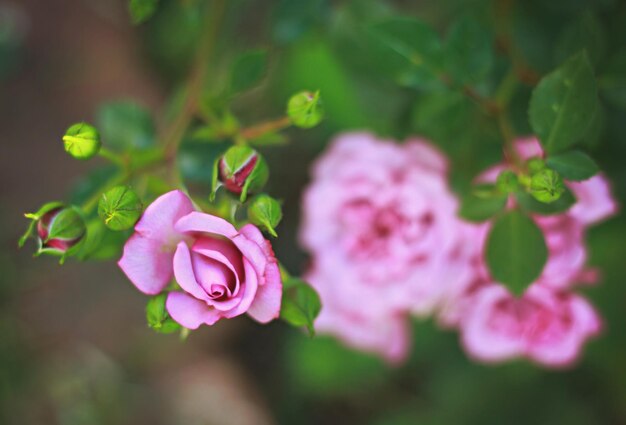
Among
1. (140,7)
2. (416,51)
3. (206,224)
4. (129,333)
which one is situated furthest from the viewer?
(129,333)

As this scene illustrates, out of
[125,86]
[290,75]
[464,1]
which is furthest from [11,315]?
[464,1]

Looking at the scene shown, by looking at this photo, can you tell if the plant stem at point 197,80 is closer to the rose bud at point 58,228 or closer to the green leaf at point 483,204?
the rose bud at point 58,228

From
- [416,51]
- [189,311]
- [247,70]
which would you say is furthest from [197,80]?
[189,311]

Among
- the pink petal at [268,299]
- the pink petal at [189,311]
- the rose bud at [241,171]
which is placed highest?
the rose bud at [241,171]

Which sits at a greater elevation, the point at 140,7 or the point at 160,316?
the point at 140,7

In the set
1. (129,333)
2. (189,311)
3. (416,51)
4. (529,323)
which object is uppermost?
(416,51)

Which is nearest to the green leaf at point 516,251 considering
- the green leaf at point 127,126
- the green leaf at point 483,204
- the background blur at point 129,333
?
the green leaf at point 483,204

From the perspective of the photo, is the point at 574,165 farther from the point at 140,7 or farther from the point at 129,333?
the point at 129,333

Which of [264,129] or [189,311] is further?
[264,129]

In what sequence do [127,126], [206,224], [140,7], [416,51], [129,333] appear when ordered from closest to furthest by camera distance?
[206,224]
[140,7]
[416,51]
[127,126]
[129,333]
